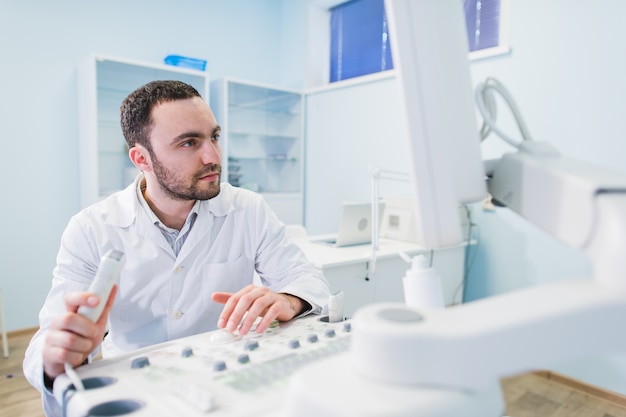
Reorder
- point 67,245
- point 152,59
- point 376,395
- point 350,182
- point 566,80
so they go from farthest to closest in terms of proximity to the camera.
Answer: point 350,182 → point 152,59 → point 566,80 → point 67,245 → point 376,395

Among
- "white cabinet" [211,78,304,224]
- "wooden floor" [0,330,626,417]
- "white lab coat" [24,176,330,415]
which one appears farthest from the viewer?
"white cabinet" [211,78,304,224]

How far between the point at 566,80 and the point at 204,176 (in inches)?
86.8

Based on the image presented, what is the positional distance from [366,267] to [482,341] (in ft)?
6.39

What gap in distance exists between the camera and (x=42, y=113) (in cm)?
314

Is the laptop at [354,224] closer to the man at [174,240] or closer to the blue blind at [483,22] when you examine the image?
the man at [174,240]

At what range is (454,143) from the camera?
0.51 metres

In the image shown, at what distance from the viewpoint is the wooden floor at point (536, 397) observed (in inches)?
83.8

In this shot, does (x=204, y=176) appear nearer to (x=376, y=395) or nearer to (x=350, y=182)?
(x=376, y=395)

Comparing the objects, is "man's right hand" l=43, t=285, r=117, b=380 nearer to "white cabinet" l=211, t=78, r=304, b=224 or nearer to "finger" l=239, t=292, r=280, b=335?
"finger" l=239, t=292, r=280, b=335

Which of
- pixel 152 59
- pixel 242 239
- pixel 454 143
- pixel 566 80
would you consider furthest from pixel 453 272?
pixel 152 59

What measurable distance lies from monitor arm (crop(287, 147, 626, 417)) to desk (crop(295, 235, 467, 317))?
1.67 metres

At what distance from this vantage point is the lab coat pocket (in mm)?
1221

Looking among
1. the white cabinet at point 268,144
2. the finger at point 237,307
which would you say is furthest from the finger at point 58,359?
the white cabinet at point 268,144

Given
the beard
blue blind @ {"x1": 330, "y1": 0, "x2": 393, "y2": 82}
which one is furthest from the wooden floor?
blue blind @ {"x1": 330, "y1": 0, "x2": 393, "y2": 82}
